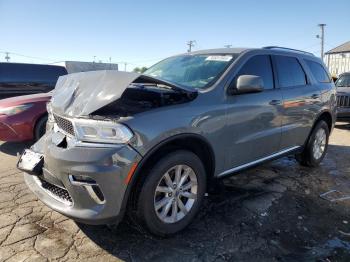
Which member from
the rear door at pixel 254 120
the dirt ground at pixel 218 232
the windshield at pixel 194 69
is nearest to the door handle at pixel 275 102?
the rear door at pixel 254 120

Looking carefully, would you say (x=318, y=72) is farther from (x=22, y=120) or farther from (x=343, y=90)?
(x=343, y=90)

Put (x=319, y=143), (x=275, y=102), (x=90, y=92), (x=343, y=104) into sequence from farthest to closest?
(x=343, y=104)
(x=319, y=143)
(x=275, y=102)
(x=90, y=92)

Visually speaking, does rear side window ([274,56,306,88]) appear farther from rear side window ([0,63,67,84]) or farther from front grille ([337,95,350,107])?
rear side window ([0,63,67,84])

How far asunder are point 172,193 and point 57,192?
1043 millimetres

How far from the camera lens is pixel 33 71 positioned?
9.51 metres

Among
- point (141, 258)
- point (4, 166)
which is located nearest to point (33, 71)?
point (4, 166)

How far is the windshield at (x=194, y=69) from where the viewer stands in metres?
3.84

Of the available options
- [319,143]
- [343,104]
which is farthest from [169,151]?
[343,104]

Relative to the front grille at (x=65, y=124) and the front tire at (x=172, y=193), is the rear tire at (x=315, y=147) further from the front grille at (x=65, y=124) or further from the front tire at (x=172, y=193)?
the front grille at (x=65, y=124)

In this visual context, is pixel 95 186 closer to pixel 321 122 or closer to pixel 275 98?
pixel 275 98

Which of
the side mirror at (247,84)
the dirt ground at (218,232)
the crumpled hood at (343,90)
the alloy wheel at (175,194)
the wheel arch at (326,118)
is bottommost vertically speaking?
the dirt ground at (218,232)

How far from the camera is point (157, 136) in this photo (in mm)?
2912

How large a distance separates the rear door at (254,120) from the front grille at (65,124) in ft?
5.17

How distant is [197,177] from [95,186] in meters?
1.09
